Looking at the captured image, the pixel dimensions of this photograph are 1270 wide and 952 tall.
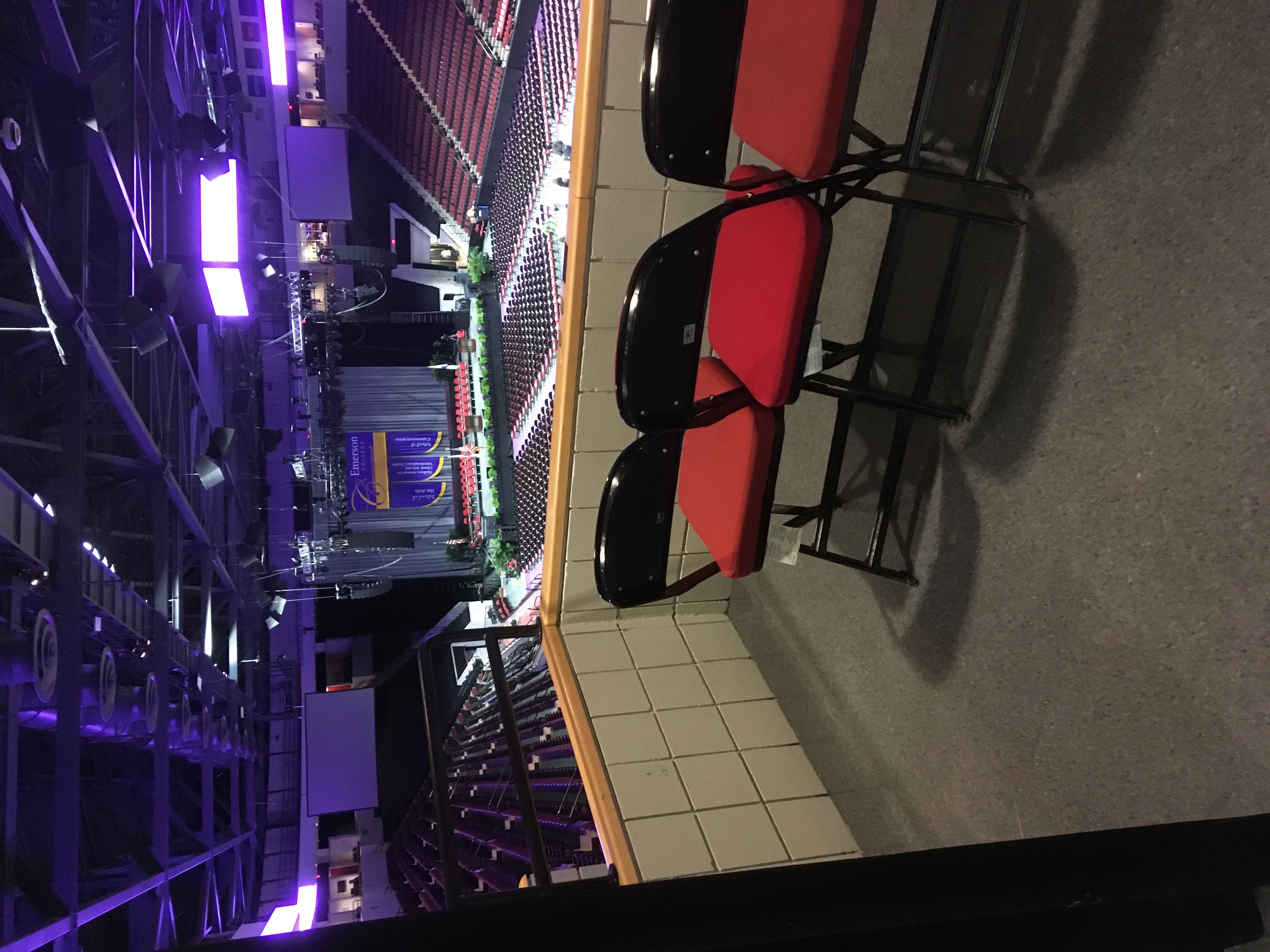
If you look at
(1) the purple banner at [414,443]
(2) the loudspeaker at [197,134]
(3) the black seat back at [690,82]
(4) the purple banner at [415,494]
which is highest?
(3) the black seat back at [690,82]

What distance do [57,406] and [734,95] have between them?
2343 millimetres

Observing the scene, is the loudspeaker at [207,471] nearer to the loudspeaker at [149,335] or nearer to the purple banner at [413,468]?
the loudspeaker at [149,335]

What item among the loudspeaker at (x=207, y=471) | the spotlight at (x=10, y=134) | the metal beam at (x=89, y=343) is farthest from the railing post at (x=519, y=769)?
the loudspeaker at (x=207, y=471)

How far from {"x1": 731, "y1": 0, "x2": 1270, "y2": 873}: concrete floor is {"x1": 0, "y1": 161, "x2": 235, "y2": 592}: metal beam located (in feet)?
7.22

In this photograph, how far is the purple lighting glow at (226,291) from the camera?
13.6 feet

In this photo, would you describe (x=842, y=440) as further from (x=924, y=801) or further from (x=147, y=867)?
(x=147, y=867)

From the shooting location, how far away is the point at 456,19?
5.71 m

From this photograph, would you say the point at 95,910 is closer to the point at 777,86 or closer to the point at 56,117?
the point at 56,117

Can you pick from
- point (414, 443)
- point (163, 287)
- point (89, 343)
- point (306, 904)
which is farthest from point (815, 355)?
point (306, 904)

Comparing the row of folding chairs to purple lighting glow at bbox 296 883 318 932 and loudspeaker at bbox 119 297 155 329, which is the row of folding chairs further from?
purple lighting glow at bbox 296 883 318 932

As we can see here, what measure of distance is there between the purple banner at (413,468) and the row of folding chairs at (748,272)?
16.5ft

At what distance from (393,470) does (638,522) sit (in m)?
5.10

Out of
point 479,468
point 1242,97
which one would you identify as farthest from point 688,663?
point 479,468

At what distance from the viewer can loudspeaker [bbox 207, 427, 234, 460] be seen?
13.9 ft
